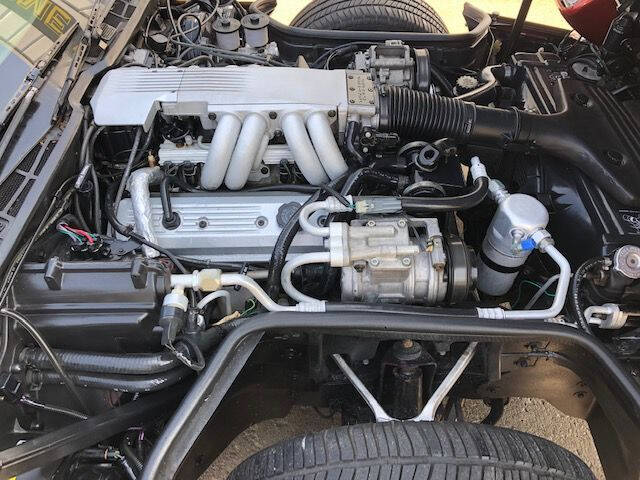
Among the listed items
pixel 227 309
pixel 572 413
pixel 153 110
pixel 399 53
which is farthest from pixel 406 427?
pixel 399 53

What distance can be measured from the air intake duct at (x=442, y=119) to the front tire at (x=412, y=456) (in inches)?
39.9

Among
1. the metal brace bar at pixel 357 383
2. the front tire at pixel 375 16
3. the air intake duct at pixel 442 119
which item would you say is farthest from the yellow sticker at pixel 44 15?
the metal brace bar at pixel 357 383

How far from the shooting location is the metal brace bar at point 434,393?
156cm

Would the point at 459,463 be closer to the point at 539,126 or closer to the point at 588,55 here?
the point at 539,126

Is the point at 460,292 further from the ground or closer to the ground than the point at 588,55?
closer to the ground

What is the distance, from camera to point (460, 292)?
1.69 m

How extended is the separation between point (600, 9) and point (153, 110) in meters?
1.75

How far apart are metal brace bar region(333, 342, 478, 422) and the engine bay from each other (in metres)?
0.02

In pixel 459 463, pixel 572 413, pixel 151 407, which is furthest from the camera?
pixel 572 413

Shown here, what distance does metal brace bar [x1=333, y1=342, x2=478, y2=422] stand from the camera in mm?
1563

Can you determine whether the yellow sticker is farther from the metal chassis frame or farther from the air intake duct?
the metal chassis frame

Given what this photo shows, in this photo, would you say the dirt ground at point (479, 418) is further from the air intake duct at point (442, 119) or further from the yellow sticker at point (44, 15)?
the yellow sticker at point (44, 15)

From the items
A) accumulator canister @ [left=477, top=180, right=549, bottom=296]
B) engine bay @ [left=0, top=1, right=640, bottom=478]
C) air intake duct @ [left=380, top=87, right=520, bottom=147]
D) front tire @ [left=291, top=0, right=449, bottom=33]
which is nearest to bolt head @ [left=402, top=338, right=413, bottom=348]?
engine bay @ [left=0, top=1, right=640, bottom=478]

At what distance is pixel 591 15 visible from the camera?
232 centimetres
